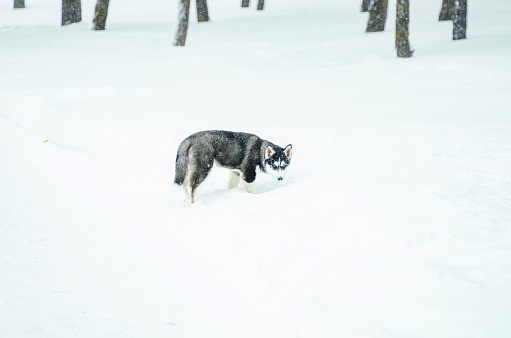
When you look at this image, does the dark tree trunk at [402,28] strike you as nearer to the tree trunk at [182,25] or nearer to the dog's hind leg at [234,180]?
the tree trunk at [182,25]

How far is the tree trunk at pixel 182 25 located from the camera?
21144 mm

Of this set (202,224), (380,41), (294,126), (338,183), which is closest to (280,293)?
(202,224)

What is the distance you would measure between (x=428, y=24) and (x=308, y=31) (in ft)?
15.2

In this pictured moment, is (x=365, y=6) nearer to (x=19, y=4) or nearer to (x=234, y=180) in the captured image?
(x=19, y=4)

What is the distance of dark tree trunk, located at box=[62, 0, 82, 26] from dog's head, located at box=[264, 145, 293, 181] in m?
22.1

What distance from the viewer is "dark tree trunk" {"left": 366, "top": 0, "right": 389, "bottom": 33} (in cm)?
2263

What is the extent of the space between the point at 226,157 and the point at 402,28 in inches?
428

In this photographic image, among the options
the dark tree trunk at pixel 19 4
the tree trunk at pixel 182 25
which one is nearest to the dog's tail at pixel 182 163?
the tree trunk at pixel 182 25

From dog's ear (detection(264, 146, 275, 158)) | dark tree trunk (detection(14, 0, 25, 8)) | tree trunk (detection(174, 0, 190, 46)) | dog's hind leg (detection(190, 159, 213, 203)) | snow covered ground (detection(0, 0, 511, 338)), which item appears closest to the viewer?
snow covered ground (detection(0, 0, 511, 338))

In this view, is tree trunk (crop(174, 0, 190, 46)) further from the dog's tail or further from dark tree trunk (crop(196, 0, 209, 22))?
the dog's tail

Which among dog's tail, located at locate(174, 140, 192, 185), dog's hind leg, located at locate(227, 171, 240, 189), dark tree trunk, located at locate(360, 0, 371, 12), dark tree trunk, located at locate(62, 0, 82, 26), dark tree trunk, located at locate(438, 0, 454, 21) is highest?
dark tree trunk, located at locate(438, 0, 454, 21)

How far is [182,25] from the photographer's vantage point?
71.6ft

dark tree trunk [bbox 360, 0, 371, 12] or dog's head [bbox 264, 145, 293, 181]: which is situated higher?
dark tree trunk [bbox 360, 0, 371, 12]

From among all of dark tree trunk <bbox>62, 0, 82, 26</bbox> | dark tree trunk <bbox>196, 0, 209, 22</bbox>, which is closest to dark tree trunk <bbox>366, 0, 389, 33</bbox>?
dark tree trunk <bbox>196, 0, 209, 22</bbox>
